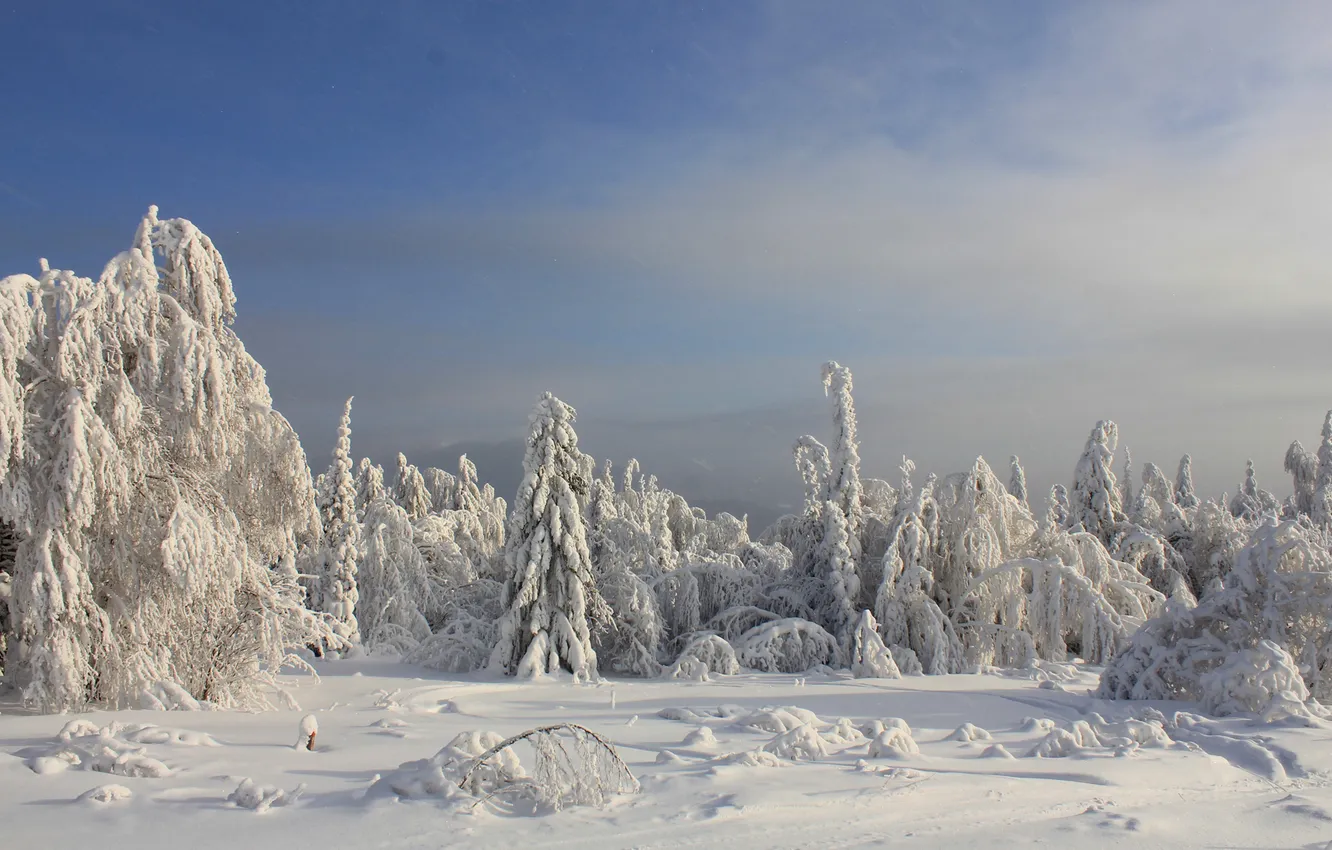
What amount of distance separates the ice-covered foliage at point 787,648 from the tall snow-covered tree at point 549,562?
395 centimetres

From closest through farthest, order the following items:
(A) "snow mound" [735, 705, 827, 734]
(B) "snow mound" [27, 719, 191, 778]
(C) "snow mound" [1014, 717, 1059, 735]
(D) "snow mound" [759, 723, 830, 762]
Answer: (B) "snow mound" [27, 719, 191, 778] < (D) "snow mound" [759, 723, 830, 762] < (A) "snow mound" [735, 705, 827, 734] < (C) "snow mound" [1014, 717, 1059, 735]

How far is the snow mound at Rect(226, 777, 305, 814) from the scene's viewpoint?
635 cm

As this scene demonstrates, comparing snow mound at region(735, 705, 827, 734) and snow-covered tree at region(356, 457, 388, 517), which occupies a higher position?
snow-covered tree at region(356, 457, 388, 517)

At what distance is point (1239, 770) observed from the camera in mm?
8789

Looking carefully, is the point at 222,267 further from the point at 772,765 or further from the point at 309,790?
the point at 772,765

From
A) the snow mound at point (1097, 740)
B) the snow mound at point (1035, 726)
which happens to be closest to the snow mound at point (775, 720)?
the snow mound at point (1097, 740)

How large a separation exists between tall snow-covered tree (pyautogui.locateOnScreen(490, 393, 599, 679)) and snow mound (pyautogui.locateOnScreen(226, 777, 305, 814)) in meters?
12.7

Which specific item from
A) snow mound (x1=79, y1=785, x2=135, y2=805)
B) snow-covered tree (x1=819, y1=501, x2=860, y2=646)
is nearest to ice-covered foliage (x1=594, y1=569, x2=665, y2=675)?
snow-covered tree (x1=819, y1=501, x2=860, y2=646)

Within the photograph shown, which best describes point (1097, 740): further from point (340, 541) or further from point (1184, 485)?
point (1184, 485)

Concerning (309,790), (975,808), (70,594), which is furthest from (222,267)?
(975,808)

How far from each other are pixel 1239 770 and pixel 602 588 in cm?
1562

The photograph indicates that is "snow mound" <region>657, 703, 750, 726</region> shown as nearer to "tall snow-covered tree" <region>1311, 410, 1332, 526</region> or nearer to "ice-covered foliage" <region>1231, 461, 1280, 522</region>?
"tall snow-covered tree" <region>1311, 410, 1332, 526</region>

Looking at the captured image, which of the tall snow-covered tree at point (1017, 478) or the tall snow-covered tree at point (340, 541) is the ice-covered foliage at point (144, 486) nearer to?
the tall snow-covered tree at point (340, 541)

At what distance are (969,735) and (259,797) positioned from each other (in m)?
7.59
